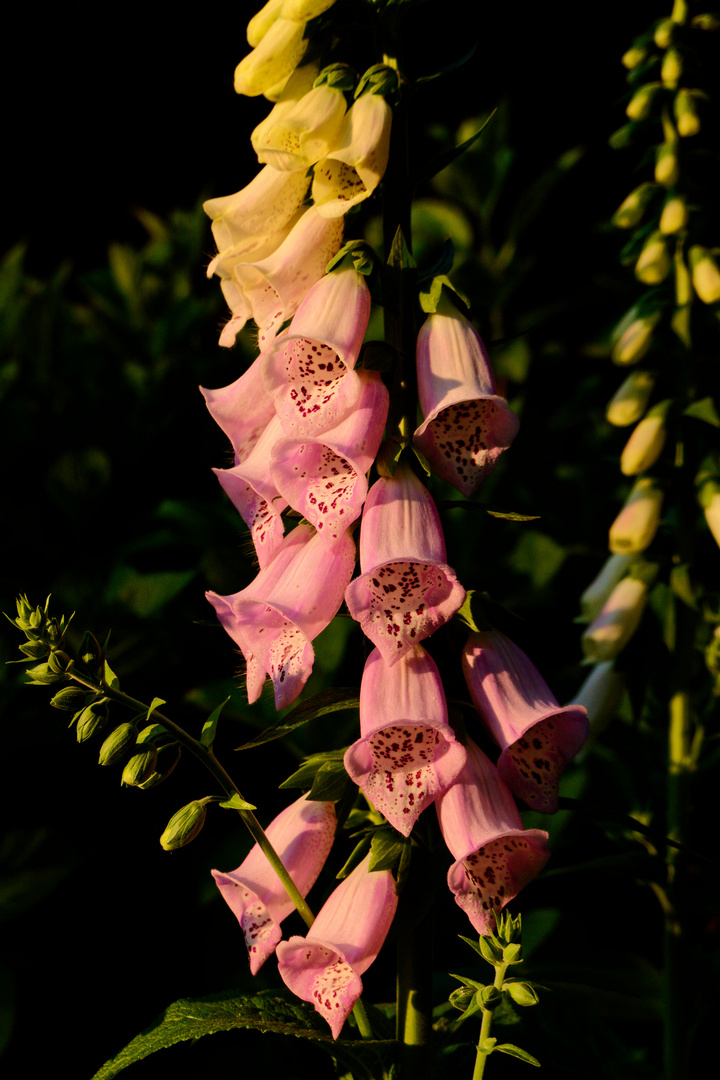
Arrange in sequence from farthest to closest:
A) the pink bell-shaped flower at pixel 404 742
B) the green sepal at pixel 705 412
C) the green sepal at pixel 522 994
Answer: the green sepal at pixel 705 412 → the pink bell-shaped flower at pixel 404 742 → the green sepal at pixel 522 994

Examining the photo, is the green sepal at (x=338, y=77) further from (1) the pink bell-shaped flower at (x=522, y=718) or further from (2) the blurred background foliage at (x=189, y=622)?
(1) the pink bell-shaped flower at (x=522, y=718)

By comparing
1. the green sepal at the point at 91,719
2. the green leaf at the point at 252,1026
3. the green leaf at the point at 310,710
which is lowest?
the green leaf at the point at 252,1026

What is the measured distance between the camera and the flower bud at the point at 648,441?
4.30ft

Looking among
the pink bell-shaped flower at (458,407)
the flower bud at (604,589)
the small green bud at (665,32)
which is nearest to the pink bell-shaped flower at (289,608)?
the pink bell-shaped flower at (458,407)

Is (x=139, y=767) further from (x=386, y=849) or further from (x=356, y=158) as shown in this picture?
(x=356, y=158)

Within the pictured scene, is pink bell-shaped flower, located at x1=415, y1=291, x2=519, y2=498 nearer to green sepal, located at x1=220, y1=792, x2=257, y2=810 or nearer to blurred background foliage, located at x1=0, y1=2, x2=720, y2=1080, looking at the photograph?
blurred background foliage, located at x1=0, y1=2, x2=720, y2=1080

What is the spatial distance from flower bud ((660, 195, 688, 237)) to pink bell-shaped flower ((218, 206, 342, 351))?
713 mm

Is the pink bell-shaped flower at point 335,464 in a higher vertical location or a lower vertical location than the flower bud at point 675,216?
lower

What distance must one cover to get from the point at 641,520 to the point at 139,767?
0.89m

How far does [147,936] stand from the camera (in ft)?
5.03

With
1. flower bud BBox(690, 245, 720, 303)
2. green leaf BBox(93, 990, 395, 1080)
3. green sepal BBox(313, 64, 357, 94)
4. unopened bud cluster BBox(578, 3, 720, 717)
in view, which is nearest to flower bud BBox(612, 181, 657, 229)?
unopened bud cluster BBox(578, 3, 720, 717)

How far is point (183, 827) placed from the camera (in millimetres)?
675

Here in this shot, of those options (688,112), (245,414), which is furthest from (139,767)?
(688,112)

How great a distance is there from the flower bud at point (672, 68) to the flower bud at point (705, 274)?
0.24m
